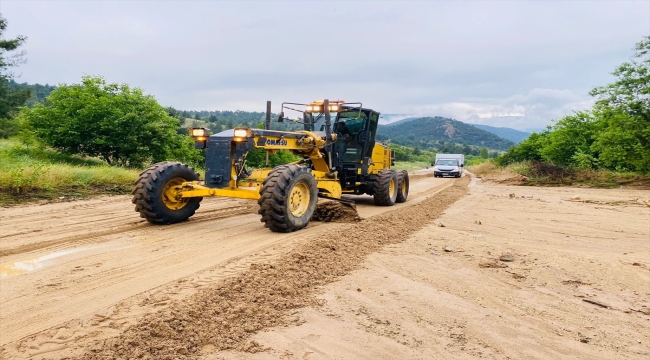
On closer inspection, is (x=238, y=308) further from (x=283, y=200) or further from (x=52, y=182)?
(x=52, y=182)

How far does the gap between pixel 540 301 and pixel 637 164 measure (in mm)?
20108

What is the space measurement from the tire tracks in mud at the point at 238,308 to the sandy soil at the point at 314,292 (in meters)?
0.01

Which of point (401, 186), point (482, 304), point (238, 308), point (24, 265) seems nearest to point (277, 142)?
point (24, 265)

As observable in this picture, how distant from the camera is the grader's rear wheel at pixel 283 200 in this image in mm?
7004

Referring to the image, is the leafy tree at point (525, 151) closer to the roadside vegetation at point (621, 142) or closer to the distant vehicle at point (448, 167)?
the distant vehicle at point (448, 167)

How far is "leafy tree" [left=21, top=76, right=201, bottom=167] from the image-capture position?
16.6m

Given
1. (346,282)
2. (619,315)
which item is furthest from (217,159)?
(619,315)

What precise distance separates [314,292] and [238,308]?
0.84 m

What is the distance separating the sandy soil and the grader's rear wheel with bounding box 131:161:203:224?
0.83 feet

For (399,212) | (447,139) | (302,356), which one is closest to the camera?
(302,356)

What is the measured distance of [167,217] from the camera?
773 cm

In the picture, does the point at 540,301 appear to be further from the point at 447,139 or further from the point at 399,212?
the point at 447,139

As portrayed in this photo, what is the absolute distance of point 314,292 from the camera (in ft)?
14.1

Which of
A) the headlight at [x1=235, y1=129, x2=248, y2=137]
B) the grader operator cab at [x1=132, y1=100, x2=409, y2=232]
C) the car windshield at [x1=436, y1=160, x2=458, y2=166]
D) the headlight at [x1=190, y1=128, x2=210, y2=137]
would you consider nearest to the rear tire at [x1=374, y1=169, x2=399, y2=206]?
the grader operator cab at [x1=132, y1=100, x2=409, y2=232]
